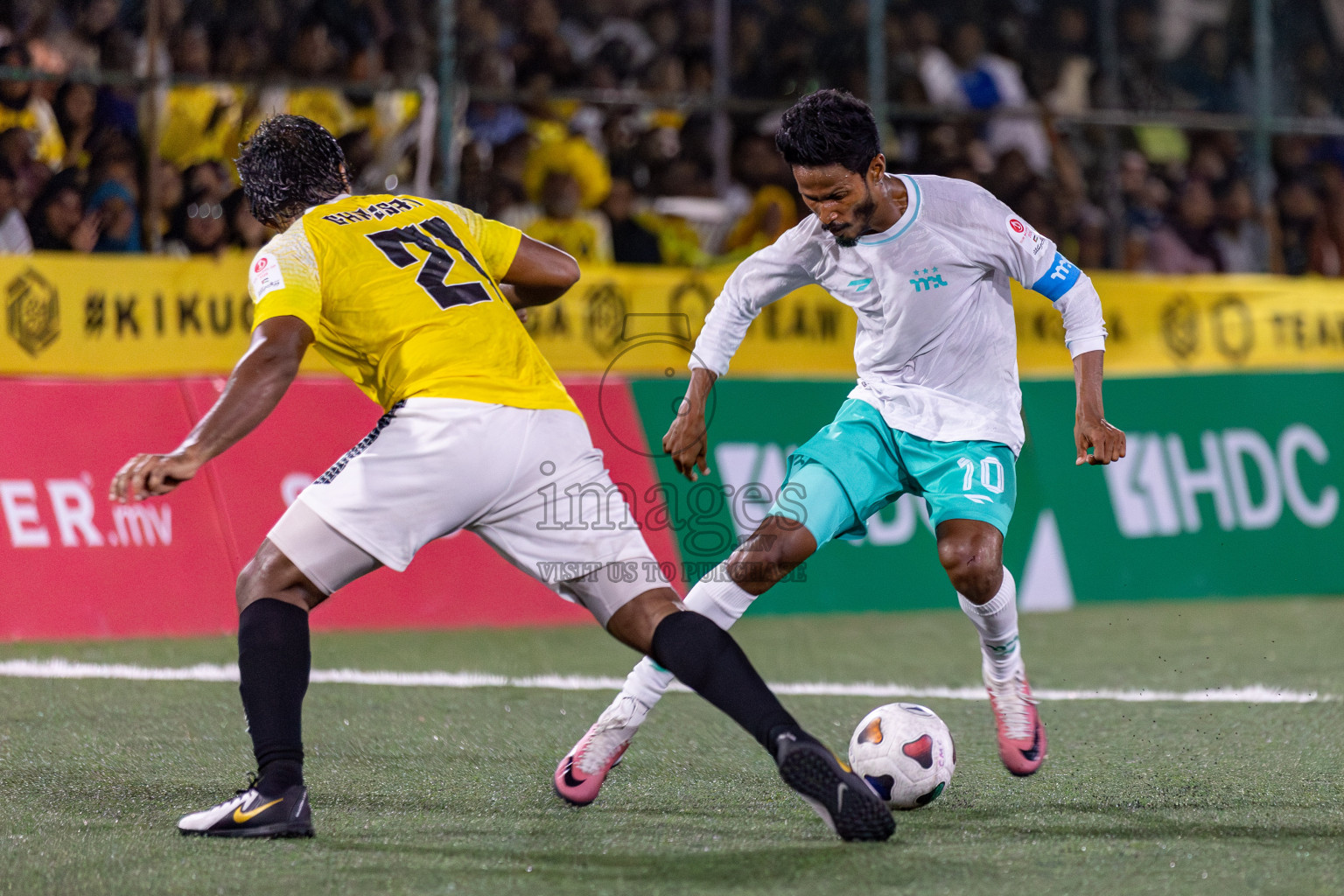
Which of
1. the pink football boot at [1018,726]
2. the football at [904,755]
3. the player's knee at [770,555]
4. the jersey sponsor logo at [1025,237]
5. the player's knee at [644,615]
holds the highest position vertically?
the jersey sponsor logo at [1025,237]

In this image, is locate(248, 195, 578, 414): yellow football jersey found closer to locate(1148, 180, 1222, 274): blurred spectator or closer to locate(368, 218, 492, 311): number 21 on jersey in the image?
locate(368, 218, 492, 311): number 21 on jersey

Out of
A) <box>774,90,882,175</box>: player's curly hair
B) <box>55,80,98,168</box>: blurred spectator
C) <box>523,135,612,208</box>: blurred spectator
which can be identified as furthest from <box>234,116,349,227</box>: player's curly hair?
<box>523,135,612,208</box>: blurred spectator

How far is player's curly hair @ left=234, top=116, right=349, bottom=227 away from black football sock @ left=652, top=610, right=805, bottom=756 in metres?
1.44

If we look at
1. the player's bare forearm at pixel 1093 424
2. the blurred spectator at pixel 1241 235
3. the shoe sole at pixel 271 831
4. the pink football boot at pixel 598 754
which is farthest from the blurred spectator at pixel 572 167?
the shoe sole at pixel 271 831

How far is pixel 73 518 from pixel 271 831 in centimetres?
437

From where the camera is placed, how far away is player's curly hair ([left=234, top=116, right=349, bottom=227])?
4.27m

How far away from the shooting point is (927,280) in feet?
16.3

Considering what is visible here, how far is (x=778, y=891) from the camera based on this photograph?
3611mm

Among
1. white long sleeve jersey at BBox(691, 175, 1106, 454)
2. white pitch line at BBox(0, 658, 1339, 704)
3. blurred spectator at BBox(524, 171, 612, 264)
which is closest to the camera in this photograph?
white long sleeve jersey at BBox(691, 175, 1106, 454)

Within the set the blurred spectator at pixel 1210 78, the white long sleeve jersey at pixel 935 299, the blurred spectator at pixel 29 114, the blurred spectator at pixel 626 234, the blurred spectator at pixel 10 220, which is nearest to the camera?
the white long sleeve jersey at pixel 935 299

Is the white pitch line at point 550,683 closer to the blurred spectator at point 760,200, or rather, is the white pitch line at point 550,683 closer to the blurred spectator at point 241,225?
the blurred spectator at point 241,225

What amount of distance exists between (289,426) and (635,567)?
4798mm

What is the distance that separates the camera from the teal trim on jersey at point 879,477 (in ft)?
16.1

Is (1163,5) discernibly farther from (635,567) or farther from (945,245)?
(635,567)
